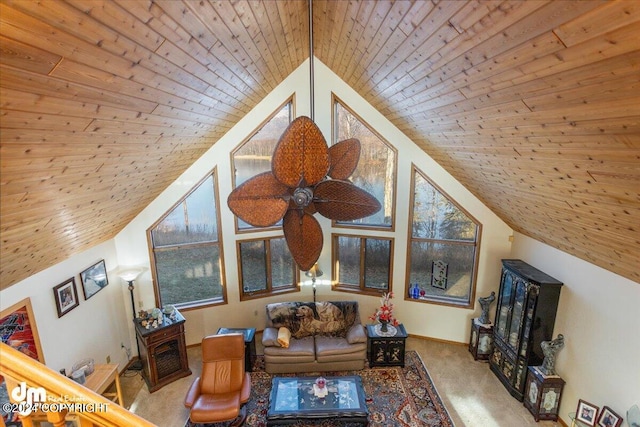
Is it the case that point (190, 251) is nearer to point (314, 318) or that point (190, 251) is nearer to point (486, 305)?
point (314, 318)

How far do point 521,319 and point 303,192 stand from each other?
419 centimetres

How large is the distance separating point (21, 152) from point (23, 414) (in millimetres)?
1605

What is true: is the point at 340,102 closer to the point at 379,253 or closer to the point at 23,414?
the point at 379,253

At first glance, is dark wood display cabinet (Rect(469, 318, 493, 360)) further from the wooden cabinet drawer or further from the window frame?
the wooden cabinet drawer

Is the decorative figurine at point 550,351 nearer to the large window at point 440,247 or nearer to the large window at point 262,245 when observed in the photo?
the large window at point 440,247

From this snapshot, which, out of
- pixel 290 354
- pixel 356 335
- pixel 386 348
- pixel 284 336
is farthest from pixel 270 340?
pixel 386 348

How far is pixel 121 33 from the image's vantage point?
166 centimetres

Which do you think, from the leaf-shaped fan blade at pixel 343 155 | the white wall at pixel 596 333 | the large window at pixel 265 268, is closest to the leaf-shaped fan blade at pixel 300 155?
the leaf-shaped fan blade at pixel 343 155

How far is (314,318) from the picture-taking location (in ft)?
19.2

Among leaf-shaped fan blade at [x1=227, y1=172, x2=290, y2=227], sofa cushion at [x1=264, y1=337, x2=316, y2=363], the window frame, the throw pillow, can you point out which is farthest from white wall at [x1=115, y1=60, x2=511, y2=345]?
leaf-shaped fan blade at [x1=227, y1=172, x2=290, y2=227]

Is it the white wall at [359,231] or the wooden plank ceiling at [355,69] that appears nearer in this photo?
the wooden plank ceiling at [355,69]

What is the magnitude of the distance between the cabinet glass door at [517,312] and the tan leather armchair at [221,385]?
380cm

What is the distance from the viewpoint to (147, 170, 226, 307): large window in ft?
19.1

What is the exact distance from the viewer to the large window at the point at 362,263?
21.0 ft
